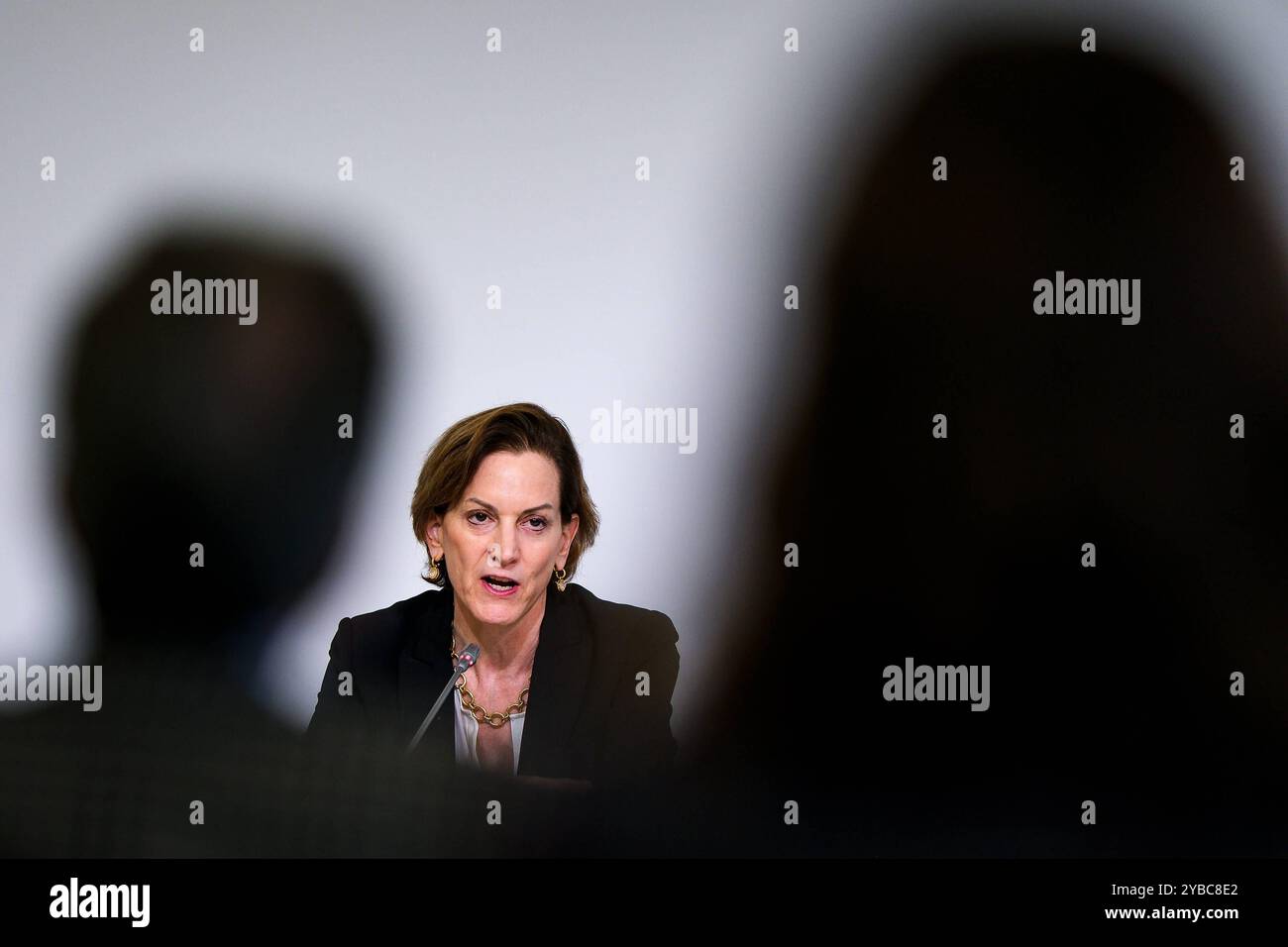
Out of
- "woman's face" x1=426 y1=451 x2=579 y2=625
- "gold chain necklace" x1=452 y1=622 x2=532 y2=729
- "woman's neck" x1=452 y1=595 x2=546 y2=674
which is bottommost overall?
"gold chain necklace" x1=452 y1=622 x2=532 y2=729

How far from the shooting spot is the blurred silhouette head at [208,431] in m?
2.26

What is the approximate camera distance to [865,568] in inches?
90.1

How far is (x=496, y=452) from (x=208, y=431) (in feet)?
2.04

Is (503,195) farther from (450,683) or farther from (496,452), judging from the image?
(450,683)

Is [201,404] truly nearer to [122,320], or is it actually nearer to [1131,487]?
[122,320]

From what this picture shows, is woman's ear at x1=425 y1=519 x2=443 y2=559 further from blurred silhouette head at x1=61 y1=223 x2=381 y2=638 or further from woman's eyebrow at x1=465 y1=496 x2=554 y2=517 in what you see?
blurred silhouette head at x1=61 y1=223 x2=381 y2=638

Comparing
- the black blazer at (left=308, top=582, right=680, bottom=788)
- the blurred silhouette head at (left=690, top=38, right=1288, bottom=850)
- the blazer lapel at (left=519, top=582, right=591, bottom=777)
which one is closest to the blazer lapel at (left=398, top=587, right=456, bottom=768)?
the black blazer at (left=308, top=582, right=680, bottom=788)

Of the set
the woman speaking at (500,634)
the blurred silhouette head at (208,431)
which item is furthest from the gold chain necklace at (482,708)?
the blurred silhouette head at (208,431)

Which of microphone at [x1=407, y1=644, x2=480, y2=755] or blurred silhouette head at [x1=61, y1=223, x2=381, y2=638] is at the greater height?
blurred silhouette head at [x1=61, y1=223, x2=381, y2=638]

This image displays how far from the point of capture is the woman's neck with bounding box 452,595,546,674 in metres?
2.25

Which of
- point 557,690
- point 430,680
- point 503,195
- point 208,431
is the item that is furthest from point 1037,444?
point 208,431

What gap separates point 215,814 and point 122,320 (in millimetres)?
1078
